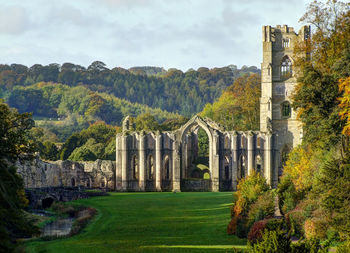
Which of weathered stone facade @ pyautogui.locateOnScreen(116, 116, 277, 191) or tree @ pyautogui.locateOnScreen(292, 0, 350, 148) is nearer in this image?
tree @ pyautogui.locateOnScreen(292, 0, 350, 148)

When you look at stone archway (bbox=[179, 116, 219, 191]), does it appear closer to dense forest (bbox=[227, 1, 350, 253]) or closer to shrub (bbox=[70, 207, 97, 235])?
dense forest (bbox=[227, 1, 350, 253])

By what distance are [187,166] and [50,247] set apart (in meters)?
40.7

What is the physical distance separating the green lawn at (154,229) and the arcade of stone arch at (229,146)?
15.3 meters

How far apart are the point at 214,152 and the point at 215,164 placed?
4.32 feet

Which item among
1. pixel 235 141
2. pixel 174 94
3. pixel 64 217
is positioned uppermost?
pixel 174 94

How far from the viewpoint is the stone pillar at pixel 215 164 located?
62250 millimetres

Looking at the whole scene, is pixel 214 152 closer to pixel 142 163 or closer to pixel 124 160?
pixel 142 163

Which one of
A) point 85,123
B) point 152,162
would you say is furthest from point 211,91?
point 152,162

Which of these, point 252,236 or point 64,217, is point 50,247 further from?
point 64,217

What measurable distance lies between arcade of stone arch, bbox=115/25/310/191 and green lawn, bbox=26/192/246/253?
15.3m

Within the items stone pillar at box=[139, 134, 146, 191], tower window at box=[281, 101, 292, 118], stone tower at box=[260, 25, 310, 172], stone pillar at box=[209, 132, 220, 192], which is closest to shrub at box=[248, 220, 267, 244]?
stone pillar at box=[209, 132, 220, 192]

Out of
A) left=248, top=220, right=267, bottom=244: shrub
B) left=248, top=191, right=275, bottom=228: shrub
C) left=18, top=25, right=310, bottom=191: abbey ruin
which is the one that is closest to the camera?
left=248, top=220, right=267, bottom=244: shrub

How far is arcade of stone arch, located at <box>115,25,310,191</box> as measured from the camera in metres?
63.2

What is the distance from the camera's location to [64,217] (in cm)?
4438
